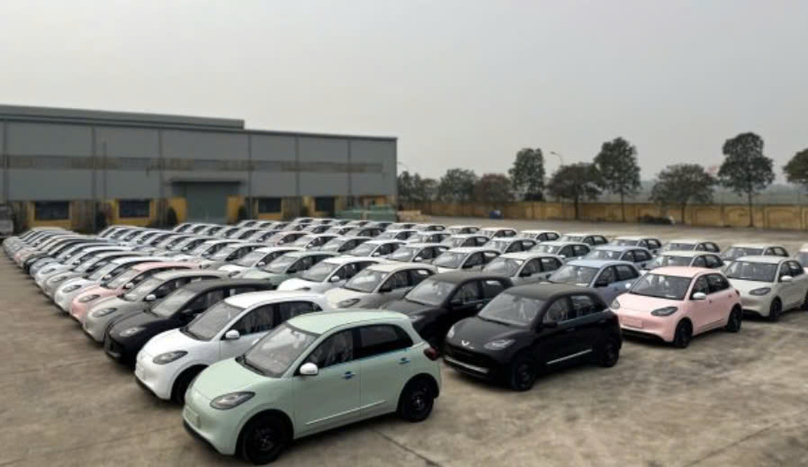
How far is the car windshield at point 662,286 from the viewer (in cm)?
1222

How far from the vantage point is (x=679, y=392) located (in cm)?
905

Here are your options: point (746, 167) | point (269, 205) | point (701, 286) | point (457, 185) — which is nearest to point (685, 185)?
point (746, 167)

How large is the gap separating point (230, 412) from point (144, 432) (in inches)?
76.5

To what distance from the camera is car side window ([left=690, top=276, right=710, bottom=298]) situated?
12.2 m

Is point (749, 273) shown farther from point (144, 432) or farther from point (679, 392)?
point (144, 432)

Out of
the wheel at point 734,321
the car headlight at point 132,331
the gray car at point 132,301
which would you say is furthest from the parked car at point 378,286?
the wheel at point 734,321

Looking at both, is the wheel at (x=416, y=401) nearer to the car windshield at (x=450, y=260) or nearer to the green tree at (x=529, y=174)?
the car windshield at (x=450, y=260)

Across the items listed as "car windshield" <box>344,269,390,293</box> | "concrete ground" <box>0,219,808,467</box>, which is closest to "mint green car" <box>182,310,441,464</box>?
"concrete ground" <box>0,219,808,467</box>

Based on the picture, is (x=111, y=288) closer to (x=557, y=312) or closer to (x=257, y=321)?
(x=257, y=321)

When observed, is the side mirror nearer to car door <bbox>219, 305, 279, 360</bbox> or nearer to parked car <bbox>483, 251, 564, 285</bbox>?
car door <bbox>219, 305, 279, 360</bbox>

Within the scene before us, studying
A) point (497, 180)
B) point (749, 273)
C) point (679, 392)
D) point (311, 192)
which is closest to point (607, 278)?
point (749, 273)

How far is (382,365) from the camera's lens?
24.7ft

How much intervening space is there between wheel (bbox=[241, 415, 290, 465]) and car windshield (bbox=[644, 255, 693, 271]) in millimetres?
13183

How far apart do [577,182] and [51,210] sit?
156 ft
